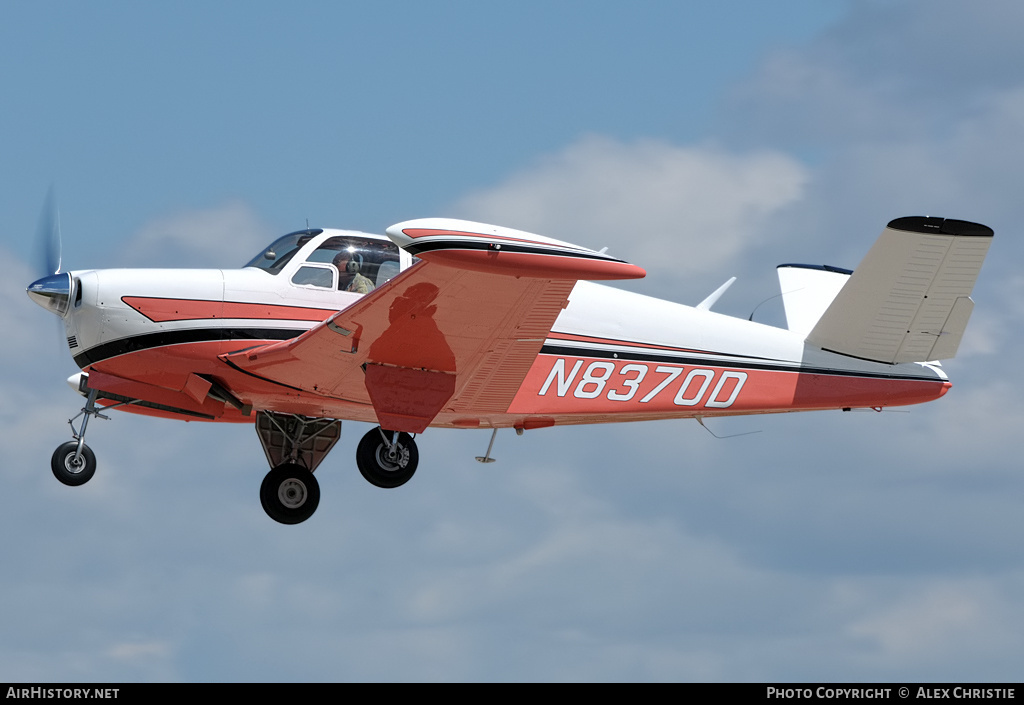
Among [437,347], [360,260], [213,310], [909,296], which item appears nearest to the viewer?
[437,347]

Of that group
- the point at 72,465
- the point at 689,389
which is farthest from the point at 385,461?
the point at 689,389

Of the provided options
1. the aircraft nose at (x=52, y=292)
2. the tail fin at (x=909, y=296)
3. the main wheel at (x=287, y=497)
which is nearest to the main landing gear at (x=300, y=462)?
the main wheel at (x=287, y=497)

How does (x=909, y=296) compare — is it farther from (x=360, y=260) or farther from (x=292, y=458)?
(x=292, y=458)

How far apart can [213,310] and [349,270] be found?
152 cm

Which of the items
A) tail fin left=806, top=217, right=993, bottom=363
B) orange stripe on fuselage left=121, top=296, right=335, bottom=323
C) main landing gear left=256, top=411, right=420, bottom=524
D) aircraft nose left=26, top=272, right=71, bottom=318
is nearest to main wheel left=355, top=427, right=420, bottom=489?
main landing gear left=256, top=411, right=420, bottom=524

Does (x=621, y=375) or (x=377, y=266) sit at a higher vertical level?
(x=377, y=266)

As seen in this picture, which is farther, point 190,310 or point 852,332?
point 852,332

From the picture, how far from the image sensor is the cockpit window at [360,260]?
1501 centimetres

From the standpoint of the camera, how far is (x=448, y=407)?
51.6ft

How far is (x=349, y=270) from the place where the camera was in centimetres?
1505

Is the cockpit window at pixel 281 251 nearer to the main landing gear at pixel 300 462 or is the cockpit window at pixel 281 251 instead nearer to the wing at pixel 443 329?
the wing at pixel 443 329
